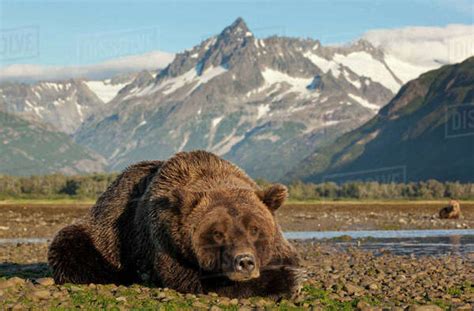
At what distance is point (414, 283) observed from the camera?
16.7 metres

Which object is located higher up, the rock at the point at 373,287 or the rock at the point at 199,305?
the rock at the point at 199,305

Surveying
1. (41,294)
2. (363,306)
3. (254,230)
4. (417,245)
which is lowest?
(417,245)

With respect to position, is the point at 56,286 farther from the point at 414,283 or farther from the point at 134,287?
the point at 414,283

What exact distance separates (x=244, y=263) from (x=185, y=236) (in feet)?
4.66

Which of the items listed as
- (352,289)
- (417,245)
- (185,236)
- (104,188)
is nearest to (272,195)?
(185,236)

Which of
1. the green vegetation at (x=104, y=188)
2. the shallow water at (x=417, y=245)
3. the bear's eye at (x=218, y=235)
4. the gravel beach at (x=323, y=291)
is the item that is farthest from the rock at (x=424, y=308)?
the green vegetation at (x=104, y=188)

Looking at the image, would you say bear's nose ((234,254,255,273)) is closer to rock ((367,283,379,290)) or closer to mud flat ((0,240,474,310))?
mud flat ((0,240,474,310))

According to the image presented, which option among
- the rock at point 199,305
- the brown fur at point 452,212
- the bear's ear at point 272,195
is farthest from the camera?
the brown fur at point 452,212

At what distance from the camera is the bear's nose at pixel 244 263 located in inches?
460

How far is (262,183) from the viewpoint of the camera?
118 m

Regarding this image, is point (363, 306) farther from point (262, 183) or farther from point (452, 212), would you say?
point (262, 183)

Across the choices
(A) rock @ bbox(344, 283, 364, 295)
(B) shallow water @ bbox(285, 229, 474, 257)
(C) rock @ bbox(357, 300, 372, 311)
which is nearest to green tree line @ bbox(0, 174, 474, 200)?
(B) shallow water @ bbox(285, 229, 474, 257)

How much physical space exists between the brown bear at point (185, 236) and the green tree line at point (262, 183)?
10135cm

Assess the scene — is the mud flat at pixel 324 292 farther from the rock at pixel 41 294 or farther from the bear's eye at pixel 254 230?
the bear's eye at pixel 254 230
